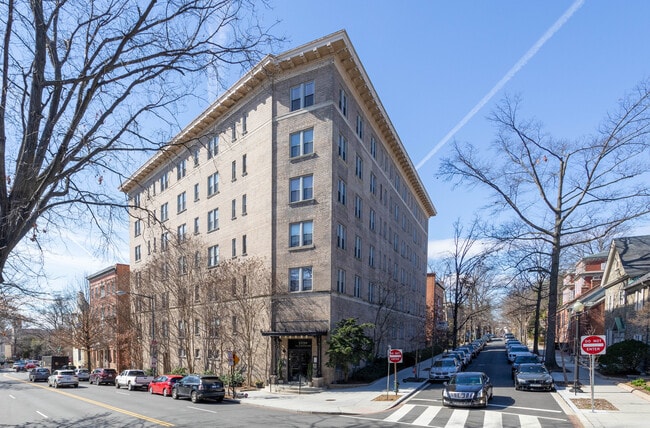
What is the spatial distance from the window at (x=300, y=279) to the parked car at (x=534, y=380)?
13.8 metres

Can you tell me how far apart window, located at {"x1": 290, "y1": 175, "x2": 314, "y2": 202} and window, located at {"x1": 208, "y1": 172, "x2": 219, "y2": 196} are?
1032cm

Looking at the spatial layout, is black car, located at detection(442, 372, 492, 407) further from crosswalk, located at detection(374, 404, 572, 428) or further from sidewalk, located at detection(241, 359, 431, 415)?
sidewalk, located at detection(241, 359, 431, 415)

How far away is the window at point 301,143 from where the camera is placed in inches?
1348

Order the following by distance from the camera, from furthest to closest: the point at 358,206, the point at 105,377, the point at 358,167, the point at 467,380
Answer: the point at 105,377 < the point at 358,206 < the point at 358,167 < the point at 467,380

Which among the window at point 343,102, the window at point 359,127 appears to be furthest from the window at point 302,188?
the window at point 359,127

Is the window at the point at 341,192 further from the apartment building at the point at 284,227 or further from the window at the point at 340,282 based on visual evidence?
the window at the point at 340,282

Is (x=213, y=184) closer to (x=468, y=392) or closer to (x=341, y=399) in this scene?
(x=341, y=399)

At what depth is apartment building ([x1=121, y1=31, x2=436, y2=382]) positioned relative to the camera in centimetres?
3312

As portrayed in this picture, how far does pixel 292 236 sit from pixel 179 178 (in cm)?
2012

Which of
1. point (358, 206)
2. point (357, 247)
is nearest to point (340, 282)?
point (357, 247)

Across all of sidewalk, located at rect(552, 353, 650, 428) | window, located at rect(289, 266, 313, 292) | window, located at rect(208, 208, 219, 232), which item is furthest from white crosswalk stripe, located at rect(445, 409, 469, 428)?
window, located at rect(208, 208, 219, 232)

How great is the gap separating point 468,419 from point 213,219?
2958 cm

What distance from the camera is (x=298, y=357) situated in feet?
108

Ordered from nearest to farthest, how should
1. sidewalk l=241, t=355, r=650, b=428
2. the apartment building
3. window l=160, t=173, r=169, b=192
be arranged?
sidewalk l=241, t=355, r=650, b=428 < the apartment building < window l=160, t=173, r=169, b=192
